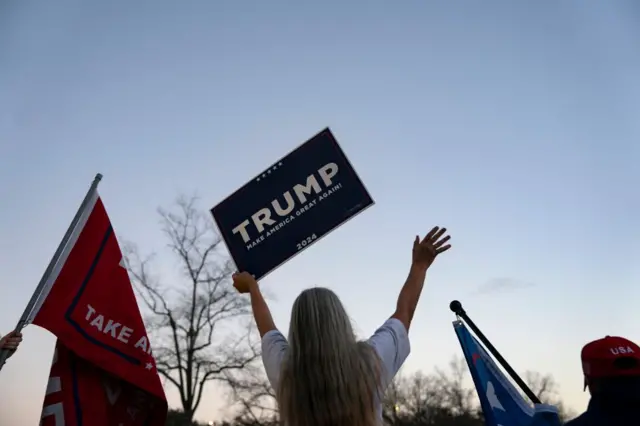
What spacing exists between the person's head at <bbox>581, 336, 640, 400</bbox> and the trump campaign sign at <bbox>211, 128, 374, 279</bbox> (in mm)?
1418

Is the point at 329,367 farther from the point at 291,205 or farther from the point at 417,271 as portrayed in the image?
the point at 291,205

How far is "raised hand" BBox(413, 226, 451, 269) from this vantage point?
290 cm

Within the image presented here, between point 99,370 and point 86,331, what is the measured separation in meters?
0.29

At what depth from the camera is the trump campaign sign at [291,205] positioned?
134 inches

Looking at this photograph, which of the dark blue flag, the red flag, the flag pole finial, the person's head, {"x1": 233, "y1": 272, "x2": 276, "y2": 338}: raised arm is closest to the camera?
the person's head

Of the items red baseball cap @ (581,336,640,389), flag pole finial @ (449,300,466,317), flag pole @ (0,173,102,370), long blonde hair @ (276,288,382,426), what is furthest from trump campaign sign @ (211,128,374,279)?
flag pole finial @ (449,300,466,317)

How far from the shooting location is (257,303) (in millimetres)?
2805

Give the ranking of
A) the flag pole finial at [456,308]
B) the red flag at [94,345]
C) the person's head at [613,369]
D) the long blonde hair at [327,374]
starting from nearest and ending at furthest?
the long blonde hair at [327,374] < the person's head at [613,369] < the red flag at [94,345] < the flag pole finial at [456,308]

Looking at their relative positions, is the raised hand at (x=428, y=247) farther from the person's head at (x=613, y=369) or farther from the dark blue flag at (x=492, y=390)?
the dark blue flag at (x=492, y=390)

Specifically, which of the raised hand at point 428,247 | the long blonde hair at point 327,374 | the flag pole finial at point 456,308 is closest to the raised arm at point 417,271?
the raised hand at point 428,247

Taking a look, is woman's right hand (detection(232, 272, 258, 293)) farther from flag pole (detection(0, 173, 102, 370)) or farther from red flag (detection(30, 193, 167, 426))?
flag pole (detection(0, 173, 102, 370))

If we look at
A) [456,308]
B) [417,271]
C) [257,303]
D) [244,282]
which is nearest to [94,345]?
[244,282]

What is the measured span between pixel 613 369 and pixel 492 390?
217 centimetres

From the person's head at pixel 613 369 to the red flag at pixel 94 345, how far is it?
2.59 meters
